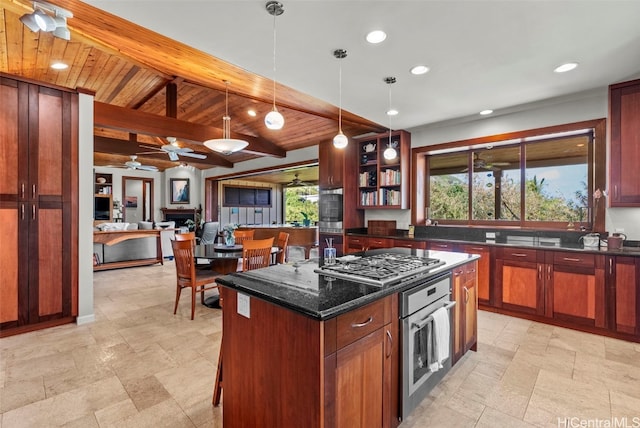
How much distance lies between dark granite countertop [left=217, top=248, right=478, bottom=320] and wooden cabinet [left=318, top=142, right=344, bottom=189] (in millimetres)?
3586

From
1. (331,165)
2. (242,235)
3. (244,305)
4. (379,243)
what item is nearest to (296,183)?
(331,165)

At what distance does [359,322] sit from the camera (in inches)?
56.9

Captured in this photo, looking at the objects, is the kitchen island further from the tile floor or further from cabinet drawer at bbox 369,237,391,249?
cabinet drawer at bbox 369,237,391,249

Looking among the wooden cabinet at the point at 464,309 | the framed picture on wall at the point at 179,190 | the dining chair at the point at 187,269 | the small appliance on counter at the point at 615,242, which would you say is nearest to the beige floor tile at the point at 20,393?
the dining chair at the point at 187,269

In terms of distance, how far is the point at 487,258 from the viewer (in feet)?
12.7

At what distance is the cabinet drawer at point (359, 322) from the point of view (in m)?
1.35

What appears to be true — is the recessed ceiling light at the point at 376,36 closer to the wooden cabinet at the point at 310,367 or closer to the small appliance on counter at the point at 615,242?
the wooden cabinet at the point at 310,367

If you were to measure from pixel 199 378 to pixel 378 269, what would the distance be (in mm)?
1642

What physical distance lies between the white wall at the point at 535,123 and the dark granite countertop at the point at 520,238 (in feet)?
0.82

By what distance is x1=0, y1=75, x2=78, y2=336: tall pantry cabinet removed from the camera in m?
3.03

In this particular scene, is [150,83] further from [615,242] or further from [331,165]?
[615,242]

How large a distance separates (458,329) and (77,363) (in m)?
3.15

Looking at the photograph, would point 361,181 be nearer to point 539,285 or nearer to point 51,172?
point 539,285

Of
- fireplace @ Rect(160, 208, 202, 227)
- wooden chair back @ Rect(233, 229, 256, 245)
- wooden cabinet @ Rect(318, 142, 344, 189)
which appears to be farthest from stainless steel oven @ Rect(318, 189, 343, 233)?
fireplace @ Rect(160, 208, 202, 227)
